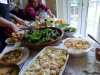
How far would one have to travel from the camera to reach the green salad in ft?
3.51

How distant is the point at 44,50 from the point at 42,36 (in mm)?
189

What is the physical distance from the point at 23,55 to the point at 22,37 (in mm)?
224

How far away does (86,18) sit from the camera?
8.54 feet

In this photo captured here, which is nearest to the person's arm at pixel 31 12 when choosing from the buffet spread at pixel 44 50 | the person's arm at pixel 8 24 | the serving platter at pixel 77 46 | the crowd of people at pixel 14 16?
the crowd of people at pixel 14 16

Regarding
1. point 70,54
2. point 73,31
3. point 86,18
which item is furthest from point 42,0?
point 70,54

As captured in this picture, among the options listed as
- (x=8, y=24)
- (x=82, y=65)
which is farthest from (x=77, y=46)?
(x=8, y=24)

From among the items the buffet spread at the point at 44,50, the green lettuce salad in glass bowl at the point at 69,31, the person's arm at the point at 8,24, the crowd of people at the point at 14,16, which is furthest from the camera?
the crowd of people at the point at 14,16

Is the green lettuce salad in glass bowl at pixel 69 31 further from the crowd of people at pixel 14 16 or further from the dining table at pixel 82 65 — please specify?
the crowd of people at pixel 14 16

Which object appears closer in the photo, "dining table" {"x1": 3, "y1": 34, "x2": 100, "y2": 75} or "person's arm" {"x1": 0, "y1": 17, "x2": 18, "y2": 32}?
"dining table" {"x1": 3, "y1": 34, "x2": 100, "y2": 75}

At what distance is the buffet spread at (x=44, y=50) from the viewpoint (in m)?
0.80

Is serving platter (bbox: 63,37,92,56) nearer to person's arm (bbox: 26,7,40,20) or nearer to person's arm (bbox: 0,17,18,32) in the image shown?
person's arm (bbox: 0,17,18,32)

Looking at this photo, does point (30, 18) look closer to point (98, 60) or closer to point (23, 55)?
point (23, 55)

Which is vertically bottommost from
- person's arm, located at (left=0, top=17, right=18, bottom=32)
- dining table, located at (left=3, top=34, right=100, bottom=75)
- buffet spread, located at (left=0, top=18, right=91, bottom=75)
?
dining table, located at (left=3, top=34, right=100, bottom=75)

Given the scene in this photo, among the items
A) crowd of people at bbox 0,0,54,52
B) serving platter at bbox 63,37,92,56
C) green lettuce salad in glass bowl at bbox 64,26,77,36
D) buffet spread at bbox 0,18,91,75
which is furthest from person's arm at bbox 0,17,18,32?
serving platter at bbox 63,37,92,56
